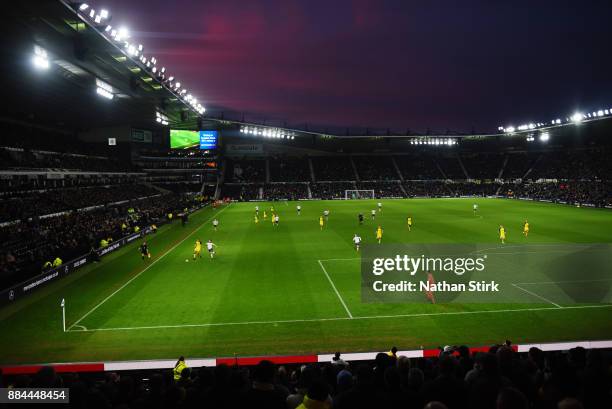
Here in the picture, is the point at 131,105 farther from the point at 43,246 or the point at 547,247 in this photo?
the point at 547,247

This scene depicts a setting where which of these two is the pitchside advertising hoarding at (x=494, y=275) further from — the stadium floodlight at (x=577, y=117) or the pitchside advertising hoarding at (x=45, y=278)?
the stadium floodlight at (x=577, y=117)

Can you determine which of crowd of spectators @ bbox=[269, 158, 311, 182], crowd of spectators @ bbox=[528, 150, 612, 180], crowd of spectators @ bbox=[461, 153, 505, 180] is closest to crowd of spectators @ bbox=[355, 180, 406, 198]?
crowd of spectators @ bbox=[269, 158, 311, 182]

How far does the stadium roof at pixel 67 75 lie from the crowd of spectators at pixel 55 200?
9.62 metres

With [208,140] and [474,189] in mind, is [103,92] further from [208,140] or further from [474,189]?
[474,189]

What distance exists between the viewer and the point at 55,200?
41375 mm

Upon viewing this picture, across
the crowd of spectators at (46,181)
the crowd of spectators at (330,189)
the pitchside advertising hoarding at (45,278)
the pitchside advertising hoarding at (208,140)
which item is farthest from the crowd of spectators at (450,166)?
the pitchside advertising hoarding at (45,278)

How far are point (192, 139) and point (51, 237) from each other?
4987 centimetres

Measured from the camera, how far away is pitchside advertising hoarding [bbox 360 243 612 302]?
61.2 ft

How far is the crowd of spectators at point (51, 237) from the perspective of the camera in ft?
74.0

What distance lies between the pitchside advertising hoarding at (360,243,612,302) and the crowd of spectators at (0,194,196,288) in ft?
62.5

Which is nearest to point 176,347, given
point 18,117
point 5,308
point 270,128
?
point 5,308

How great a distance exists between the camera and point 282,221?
4947cm

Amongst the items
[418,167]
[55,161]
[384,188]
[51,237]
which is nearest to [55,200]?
[55,161]

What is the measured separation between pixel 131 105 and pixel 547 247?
156ft
